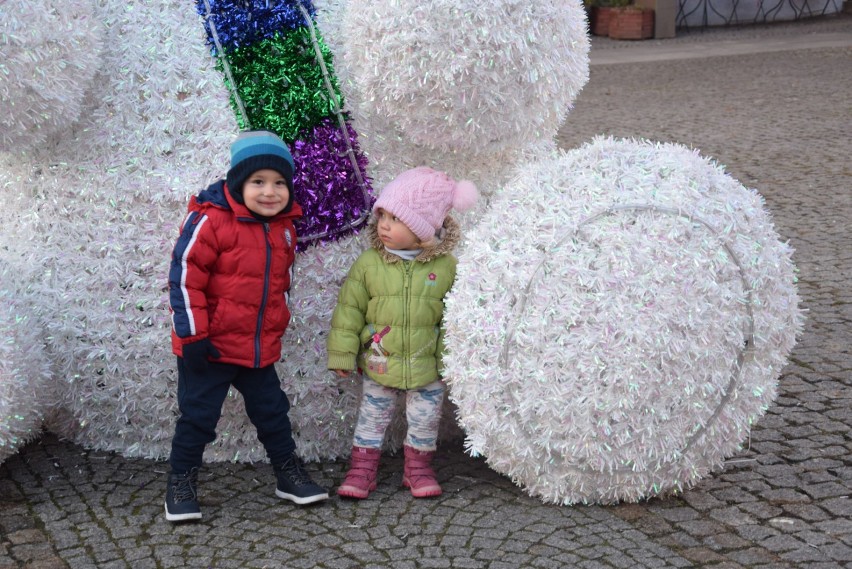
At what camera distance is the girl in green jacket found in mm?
3531

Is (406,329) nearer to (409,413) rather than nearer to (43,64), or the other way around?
(409,413)

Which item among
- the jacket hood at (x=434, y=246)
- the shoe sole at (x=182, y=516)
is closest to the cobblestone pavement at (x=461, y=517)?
the shoe sole at (x=182, y=516)

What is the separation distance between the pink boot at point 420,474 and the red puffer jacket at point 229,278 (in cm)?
54

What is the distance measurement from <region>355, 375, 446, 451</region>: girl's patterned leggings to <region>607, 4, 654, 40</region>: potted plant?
42.6 ft

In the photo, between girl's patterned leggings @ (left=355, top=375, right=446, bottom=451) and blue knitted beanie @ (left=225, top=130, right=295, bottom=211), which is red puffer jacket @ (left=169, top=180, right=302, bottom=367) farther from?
girl's patterned leggings @ (left=355, top=375, right=446, bottom=451)

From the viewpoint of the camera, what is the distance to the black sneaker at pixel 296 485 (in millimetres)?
3561

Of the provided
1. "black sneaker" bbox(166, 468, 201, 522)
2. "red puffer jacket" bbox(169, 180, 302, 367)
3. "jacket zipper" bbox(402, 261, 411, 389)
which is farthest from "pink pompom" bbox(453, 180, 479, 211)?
"black sneaker" bbox(166, 468, 201, 522)

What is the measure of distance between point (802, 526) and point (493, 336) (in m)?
1.06

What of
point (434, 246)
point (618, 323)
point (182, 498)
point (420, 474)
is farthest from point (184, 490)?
point (618, 323)

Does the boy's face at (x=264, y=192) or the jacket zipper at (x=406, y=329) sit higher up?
the boy's face at (x=264, y=192)

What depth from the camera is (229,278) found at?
11.2ft

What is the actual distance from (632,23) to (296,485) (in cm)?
1326

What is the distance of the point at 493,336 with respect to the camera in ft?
10.6

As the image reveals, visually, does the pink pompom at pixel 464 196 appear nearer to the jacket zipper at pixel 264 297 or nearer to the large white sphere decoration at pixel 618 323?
Result: the large white sphere decoration at pixel 618 323
